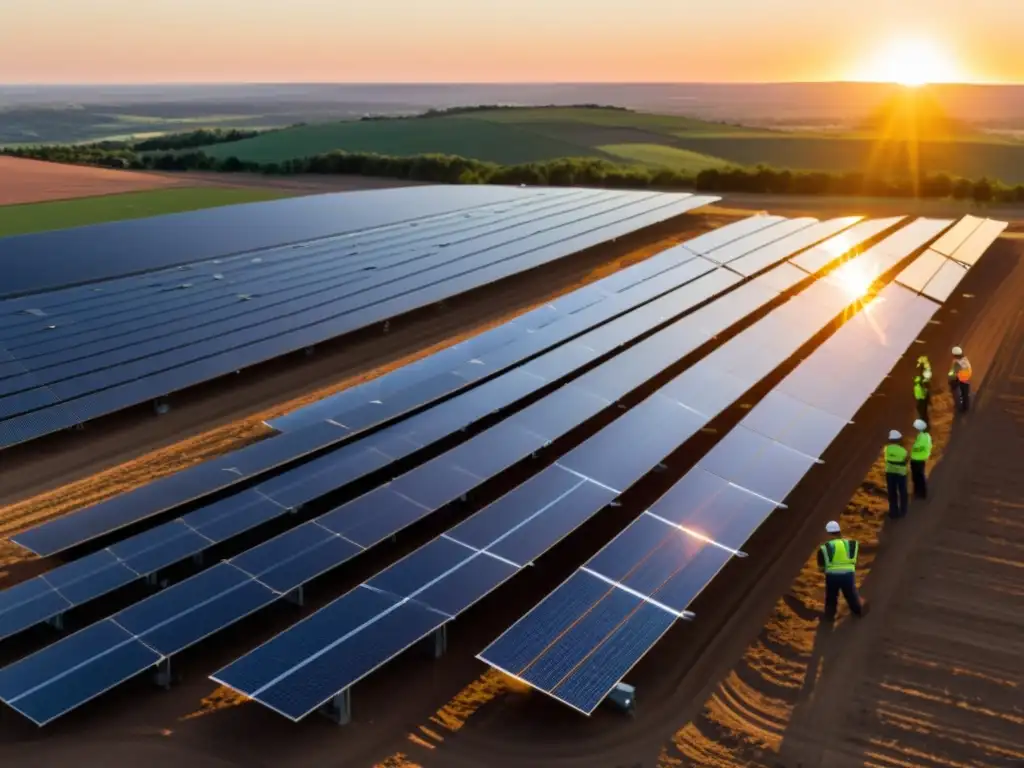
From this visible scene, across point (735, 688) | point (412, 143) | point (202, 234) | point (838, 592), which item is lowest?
point (735, 688)

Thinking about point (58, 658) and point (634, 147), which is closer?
point (58, 658)

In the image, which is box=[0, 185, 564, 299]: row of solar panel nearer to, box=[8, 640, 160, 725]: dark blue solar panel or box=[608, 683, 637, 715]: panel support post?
box=[8, 640, 160, 725]: dark blue solar panel

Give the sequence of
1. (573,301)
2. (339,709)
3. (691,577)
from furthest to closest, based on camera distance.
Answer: (573,301) < (691,577) < (339,709)

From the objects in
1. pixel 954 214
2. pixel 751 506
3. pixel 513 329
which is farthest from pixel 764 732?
pixel 954 214

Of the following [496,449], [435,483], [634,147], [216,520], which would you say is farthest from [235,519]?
[634,147]

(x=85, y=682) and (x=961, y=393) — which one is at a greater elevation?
(x=961, y=393)

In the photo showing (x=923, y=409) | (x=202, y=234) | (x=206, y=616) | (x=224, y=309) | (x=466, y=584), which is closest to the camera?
(x=206, y=616)

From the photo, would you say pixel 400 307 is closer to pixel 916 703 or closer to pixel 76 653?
pixel 76 653

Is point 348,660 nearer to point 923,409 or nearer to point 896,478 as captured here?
point 896,478
